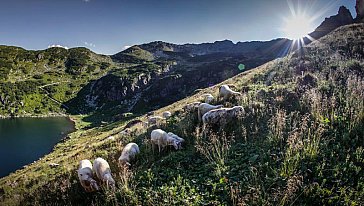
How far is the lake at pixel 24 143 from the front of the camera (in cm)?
6025

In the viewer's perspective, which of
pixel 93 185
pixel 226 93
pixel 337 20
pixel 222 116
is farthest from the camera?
pixel 337 20

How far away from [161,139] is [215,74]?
147 metres

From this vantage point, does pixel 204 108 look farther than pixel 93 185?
Yes

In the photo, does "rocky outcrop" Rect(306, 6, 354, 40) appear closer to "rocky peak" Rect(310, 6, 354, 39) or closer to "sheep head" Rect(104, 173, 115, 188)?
"rocky peak" Rect(310, 6, 354, 39)

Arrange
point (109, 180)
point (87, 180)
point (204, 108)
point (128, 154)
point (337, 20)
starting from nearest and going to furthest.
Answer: point (109, 180)
point (87, 180)
point (128, 154)
point (204, 108)
point (337, 20)

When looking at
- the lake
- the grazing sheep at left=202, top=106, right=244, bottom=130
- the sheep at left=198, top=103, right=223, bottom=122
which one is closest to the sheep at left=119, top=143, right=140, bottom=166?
the grazing sheep at left=202, top=106, right=244, bottom=130

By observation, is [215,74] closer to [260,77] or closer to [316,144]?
[260,77]

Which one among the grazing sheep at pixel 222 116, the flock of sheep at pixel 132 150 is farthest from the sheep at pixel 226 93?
the grazing sheep at pixel 222 116

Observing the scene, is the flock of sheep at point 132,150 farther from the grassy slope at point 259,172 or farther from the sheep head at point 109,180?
the grassy slope at point 259,172

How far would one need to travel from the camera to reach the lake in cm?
6025

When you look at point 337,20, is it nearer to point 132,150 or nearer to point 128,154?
point 132,150

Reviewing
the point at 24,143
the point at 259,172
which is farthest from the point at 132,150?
the point at 24,143

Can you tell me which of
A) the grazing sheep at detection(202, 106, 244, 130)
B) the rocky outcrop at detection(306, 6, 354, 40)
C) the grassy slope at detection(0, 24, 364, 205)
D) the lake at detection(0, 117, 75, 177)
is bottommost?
the lake at detection(0, 117, 75, 177)

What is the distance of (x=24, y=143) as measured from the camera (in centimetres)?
7994
